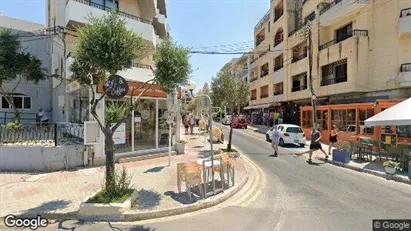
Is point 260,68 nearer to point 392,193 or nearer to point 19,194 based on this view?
point 392,193

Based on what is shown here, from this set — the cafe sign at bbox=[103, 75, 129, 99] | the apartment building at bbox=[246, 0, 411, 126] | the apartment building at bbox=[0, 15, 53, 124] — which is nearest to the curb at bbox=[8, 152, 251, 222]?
the cafe sign at bbox=[103, 75, 129, 99]

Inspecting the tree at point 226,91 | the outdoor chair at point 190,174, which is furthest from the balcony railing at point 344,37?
the outdoor chair at point 190,174

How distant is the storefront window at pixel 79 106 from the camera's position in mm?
15830

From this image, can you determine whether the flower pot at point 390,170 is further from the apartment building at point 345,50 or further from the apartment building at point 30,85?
the apartment building at point 30,85

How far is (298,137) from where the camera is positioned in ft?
74.2

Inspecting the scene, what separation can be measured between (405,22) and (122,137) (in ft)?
67.0

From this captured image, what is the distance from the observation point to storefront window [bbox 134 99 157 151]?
15.2 m

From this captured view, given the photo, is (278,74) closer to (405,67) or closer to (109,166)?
(405,67)

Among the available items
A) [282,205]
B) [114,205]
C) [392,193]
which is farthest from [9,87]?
[392,193]

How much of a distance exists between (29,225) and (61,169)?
220 inches

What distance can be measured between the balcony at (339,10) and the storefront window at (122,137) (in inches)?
795

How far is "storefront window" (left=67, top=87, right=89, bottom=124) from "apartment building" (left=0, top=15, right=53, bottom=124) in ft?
20.3

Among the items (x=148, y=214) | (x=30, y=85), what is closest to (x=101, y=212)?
(x=148, y=214)

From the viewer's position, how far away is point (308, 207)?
26.2ft
